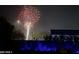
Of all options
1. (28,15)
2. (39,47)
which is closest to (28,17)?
(28,15)

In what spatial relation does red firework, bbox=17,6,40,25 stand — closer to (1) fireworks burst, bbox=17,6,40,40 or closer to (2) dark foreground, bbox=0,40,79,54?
(1) fireworks burst, bbox=17,6,40,40

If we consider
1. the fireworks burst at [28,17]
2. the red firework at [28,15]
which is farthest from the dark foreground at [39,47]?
the red firework at [28,15]

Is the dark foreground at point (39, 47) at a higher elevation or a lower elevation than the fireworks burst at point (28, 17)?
lower

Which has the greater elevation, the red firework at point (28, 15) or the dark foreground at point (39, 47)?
the red firework at point (28, 15)

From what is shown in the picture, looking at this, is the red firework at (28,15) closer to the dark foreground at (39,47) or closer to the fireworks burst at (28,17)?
the fireworks burst at (28,17)

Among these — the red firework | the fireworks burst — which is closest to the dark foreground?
the fireworks burst

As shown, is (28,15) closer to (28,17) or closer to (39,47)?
(28,17)

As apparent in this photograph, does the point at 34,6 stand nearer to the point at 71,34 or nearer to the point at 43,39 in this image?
the point at 43,39
